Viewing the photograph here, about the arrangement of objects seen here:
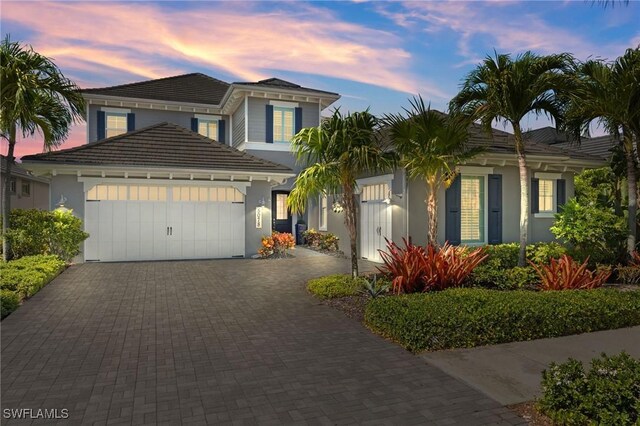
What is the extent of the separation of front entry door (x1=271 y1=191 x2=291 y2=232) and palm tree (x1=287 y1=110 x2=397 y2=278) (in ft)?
35.6

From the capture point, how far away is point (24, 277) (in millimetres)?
8820

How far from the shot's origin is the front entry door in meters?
20.7

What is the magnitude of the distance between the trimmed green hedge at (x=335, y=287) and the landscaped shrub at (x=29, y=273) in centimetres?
572

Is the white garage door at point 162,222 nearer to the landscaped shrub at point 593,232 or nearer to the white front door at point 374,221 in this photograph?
the white front door at point 374,221

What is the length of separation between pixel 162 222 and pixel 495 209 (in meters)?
11.2

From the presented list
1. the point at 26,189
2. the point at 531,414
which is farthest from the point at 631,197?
the point at 26,189

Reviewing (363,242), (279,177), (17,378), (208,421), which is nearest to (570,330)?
(208,421)

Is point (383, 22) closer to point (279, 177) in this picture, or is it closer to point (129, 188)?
point (279, 177)

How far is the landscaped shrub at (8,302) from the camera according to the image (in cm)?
722

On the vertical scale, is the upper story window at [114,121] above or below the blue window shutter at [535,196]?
above

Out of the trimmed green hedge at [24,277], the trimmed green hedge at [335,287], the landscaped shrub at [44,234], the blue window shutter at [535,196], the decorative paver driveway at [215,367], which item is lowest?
the decorative paver driveway at [215,367]

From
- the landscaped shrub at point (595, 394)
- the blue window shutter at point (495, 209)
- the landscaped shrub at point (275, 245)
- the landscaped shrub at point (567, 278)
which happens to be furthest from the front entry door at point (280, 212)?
the landscaped shrub at point (595, 394)

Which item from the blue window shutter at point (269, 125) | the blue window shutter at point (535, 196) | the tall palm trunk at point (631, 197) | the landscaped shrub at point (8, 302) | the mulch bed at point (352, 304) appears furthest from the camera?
the blue window shutter at point (269, 125)

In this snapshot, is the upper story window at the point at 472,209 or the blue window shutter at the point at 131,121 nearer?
the upper story window at the point at 472,209
